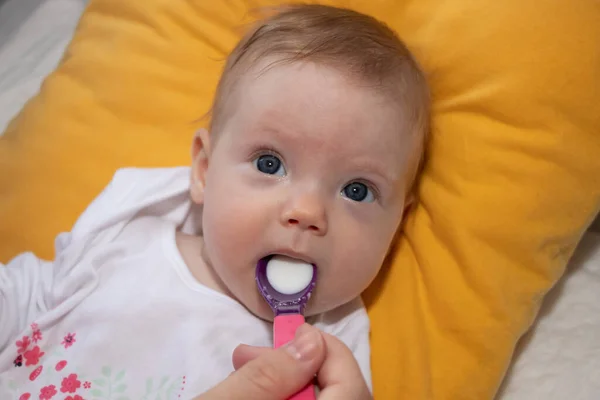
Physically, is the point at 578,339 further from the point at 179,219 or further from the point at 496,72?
the point at 179,219

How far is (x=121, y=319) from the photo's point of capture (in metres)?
0.97

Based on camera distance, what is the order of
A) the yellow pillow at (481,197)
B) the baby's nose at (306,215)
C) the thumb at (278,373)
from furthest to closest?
1. the yellow pillow at (481,197)
2. the baby's nose at (306,215)
3. the thumb at (278,373)

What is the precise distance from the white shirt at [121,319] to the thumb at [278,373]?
222 mm

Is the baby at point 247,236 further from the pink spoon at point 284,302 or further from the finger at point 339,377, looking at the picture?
the finger at point 339,377

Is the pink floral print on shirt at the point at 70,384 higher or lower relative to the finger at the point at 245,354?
lower

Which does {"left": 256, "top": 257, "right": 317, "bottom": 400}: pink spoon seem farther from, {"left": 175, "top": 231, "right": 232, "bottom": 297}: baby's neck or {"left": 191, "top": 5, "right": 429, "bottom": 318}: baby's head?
{"left": 175, "top": 231, "right": 232, "bottom": 297}: baby's neck

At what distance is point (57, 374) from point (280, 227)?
41cm

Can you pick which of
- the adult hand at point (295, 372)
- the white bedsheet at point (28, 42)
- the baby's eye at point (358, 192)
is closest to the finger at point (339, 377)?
the adult hand at point (295, 372)

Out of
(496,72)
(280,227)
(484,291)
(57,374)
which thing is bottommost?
(57,374)

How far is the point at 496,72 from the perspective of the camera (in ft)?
3.20

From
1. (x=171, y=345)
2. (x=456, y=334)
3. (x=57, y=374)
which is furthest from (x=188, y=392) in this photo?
(x=456, y=334)

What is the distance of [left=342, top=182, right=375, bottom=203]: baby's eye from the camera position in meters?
0.92

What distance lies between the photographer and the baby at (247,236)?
0.88 m

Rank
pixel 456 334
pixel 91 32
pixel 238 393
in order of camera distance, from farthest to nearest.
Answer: pixel 91 32, pixel 456 334, pixel 238 393
